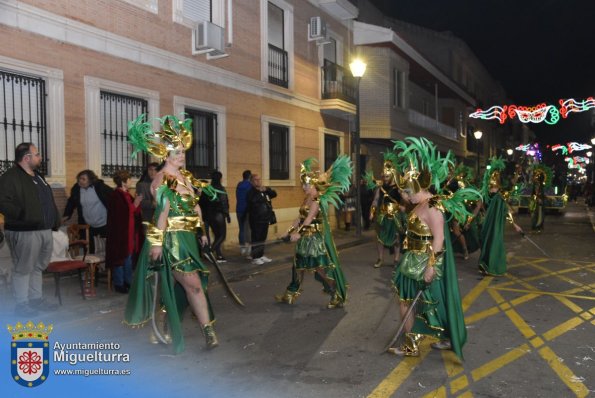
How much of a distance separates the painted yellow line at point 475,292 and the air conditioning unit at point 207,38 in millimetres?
7895

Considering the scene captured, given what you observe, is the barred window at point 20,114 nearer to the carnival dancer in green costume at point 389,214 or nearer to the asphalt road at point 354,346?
the asphalt road at point 354,346

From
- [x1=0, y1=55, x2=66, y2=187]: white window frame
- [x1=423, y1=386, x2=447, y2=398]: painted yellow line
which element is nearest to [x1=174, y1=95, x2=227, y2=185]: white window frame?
[x1=0, y1=55, x2=66, y2=187]: white window frame

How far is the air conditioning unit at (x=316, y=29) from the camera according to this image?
1734 centimetres

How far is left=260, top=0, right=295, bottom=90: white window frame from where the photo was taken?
15031 mm

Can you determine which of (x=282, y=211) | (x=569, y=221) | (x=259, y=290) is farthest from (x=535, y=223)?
(x=259, y=290)

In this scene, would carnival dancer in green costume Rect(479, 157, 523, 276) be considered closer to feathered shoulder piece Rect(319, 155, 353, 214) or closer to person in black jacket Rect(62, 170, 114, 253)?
feathered shoulder piece Rect(319, 155, 353, 214)

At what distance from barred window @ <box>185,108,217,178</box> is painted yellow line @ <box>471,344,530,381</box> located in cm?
904

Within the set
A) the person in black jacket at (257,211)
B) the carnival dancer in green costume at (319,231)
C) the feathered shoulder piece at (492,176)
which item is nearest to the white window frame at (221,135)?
the person in black jacket at (257,211)

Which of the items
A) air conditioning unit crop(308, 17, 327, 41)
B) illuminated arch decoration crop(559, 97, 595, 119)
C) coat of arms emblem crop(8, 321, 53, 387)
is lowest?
coat of arms emblem crop(8, 321, 53, 387)

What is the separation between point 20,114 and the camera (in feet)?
28.4

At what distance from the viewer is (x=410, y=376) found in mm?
4516

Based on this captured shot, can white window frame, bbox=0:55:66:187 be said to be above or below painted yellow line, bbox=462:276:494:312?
above

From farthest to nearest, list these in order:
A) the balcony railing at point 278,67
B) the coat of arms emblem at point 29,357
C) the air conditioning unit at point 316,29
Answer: the air conditioning unit at point 316,29
the balcony railing at point 278,67
the coat of arms emblem at point 29,357

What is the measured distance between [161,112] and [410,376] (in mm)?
8767
